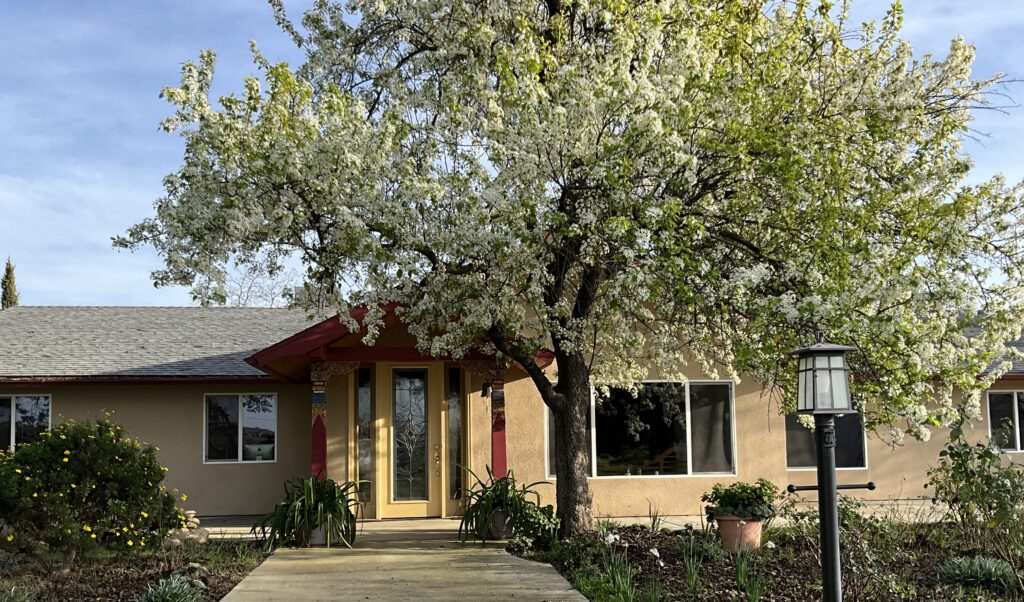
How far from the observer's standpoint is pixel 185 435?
51.6 ft

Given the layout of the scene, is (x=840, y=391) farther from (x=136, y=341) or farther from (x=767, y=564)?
(x=136, y=341)

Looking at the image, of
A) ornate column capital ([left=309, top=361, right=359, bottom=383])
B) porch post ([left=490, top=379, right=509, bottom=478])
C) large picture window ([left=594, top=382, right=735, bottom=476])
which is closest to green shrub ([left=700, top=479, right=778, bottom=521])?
porch post ([left=490, top=379, right=509, bottom=478])

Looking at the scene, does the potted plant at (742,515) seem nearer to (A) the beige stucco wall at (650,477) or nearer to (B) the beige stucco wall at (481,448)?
(A) the beige stucco wall at (650,477)

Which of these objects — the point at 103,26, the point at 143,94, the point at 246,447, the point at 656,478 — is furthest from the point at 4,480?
the point at 656,478

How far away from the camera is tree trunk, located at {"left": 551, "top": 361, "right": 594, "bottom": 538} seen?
36.0 feet

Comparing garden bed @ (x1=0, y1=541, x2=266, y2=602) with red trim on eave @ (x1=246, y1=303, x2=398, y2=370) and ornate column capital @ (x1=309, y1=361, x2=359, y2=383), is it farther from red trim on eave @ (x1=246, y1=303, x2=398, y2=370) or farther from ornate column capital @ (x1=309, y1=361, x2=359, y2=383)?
ornate column capital @ (x1=309, y1=361, x2=359, y2=383)

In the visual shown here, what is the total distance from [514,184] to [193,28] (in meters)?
3.48

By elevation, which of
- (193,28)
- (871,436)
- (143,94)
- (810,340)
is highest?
(193,28)

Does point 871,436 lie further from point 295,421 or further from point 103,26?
point 103,26

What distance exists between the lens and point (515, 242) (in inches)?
353

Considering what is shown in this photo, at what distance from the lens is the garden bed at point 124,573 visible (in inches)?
333

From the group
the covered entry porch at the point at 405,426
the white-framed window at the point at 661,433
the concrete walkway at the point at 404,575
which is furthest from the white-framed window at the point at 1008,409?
the concrete walkway at the point at 404,575

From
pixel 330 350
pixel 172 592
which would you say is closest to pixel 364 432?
pixel 330 350

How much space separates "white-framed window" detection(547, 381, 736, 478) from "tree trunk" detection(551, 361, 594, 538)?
11.3ft
